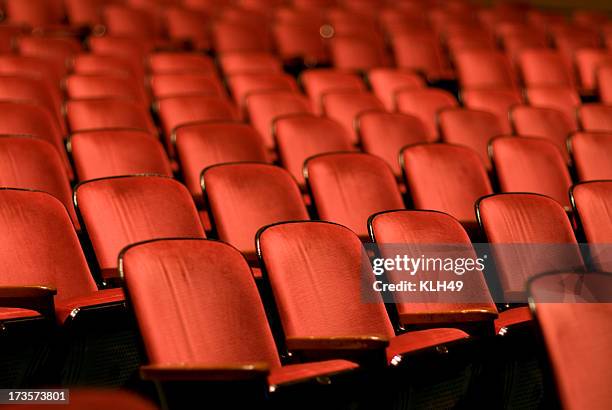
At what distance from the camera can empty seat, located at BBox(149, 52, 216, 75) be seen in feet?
3.43

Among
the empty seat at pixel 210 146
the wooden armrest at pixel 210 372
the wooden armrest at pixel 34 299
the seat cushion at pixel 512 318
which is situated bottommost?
the seat cushion at pixel 512 318

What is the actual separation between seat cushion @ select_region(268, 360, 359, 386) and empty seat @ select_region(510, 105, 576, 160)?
1.84ft

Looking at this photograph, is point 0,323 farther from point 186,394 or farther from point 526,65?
point 526,65

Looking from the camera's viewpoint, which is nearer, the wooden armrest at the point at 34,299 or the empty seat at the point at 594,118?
the wooden armrest at the point at 34,299

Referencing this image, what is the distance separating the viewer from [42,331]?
47 cm

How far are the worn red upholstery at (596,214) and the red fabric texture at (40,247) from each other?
1.21 feet

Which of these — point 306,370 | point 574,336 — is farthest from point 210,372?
point 574,336

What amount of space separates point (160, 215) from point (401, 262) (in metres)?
0.17

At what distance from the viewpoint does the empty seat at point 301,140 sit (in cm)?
79

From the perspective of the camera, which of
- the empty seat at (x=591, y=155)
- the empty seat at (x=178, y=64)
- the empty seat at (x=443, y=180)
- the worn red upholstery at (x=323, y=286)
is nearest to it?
the worn red upholstery at (x=323, y=286)

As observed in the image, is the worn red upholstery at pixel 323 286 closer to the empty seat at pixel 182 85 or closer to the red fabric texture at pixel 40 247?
the red fabric texture at pixel 40 247

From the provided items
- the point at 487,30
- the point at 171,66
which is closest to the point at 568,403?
the point at 171,66

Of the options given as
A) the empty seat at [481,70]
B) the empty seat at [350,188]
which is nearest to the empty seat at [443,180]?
the empty seat at [350,188]

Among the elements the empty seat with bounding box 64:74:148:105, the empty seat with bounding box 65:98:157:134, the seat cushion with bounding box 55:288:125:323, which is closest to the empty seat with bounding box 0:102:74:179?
the empty seat with bounding box 65:98:157:134
